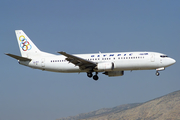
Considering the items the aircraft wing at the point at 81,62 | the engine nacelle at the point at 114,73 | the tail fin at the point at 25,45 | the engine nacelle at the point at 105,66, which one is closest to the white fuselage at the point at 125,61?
the engine nacelle at the point at 105,66

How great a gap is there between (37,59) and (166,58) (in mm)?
25826

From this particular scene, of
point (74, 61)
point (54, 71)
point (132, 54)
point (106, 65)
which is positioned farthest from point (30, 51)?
point (132, 54)

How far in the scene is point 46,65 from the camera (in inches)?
2510

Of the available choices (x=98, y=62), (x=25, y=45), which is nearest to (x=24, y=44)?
(x=25, y=45)

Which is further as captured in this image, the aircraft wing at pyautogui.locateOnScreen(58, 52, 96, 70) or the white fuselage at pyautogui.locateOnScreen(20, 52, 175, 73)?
the white fuselage at pyautogui.locateOnScreen(20, 52, 175, 73)

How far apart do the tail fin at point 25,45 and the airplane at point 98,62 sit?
39 centimetres

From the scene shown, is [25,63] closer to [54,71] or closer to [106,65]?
[54,71]

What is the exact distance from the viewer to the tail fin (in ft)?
223

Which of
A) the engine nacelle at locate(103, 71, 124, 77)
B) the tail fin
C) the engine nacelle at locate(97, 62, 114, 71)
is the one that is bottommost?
the engine nacelle at locate(103, 71, 124, 77)

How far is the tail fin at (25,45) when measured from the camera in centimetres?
6788

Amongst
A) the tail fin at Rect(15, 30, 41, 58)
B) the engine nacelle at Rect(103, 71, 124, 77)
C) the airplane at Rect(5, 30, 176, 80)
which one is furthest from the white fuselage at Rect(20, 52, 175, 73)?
the tail fin at Rect(15, 30, 41, 58)

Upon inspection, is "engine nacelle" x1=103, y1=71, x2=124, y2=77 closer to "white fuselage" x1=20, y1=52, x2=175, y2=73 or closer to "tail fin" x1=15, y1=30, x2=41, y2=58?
"white fuselage" x1=20, y1=52, x2=175, y2=73

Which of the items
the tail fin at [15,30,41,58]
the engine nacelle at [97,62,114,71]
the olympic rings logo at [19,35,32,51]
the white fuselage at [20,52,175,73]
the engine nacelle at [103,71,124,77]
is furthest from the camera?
the olympic rings logo at [19,35,32,51]

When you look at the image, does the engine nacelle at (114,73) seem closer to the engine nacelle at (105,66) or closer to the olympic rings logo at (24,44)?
the engine nacelle at (105,66)
